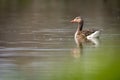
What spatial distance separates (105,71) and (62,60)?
8.97 m

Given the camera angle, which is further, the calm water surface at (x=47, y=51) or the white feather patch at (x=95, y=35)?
the white feather patch at (x=95, y=35)

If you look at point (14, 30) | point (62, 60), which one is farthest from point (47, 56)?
point (14, 30)

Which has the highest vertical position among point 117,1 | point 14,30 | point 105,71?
point 105,71

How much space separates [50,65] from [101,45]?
510 cm

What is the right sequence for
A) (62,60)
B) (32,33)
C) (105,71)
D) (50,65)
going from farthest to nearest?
(32,33)
(62,60)
(50,65)
(105,71)

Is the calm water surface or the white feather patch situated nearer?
the calm water surface

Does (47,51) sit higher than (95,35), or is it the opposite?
(47,51)

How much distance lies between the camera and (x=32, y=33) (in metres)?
22.2

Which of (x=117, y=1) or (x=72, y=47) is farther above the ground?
(x=72, y=47)

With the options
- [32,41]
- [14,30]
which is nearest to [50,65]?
[32,41]

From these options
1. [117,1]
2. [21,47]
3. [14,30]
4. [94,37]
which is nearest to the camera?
[21,47]

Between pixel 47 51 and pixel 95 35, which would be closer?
pixel 47 51

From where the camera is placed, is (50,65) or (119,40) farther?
(119,40)

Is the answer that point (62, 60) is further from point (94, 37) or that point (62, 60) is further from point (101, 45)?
point (94, 37)
